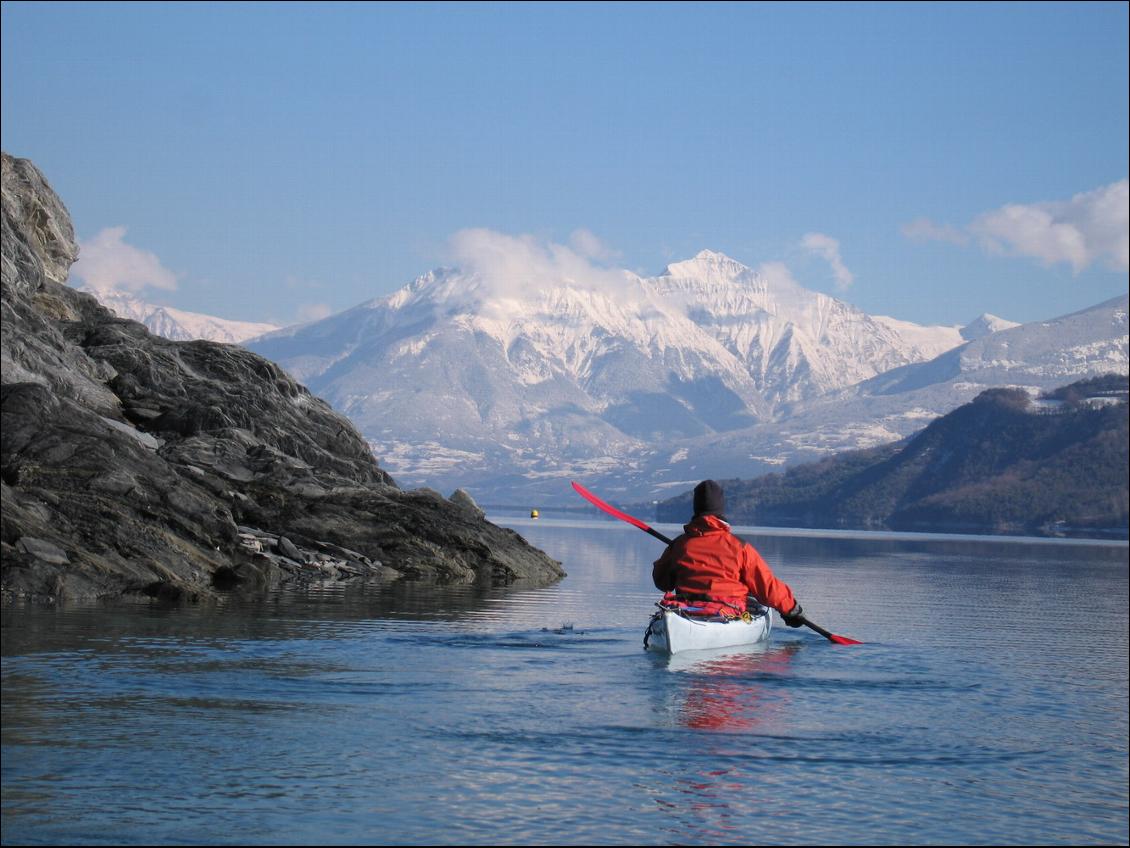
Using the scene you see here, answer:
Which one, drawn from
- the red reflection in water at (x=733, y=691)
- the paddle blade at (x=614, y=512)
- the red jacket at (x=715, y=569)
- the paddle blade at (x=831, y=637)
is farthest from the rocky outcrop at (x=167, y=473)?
the paddle blade at (x=831, y=637)

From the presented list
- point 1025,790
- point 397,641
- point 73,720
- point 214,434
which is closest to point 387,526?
point 214,434

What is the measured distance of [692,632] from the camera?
1433 inches

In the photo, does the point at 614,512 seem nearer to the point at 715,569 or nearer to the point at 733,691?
the point at 715,569

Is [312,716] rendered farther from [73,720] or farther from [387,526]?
[387,526]

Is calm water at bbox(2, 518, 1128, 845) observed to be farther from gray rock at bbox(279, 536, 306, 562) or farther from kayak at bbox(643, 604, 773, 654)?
gray rock at bbox(279, 536, 306, 562)

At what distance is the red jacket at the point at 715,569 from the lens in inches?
1447

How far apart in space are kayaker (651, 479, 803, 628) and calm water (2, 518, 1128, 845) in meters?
1.76

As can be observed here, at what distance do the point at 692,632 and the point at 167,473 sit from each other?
26.7 meters

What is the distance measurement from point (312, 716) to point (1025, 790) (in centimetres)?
1246

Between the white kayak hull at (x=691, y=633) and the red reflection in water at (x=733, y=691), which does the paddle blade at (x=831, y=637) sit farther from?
the white kayak hull at (x=691, y=633)

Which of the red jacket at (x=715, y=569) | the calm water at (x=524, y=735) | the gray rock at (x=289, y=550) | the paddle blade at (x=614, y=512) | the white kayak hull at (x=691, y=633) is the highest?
the paddle blade at (x=614, y=512)

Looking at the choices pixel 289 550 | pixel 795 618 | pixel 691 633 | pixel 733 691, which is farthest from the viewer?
pixel 289 550

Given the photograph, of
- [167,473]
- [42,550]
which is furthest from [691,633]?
[167,473]

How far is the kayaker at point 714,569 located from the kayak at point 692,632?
0.57 metres
